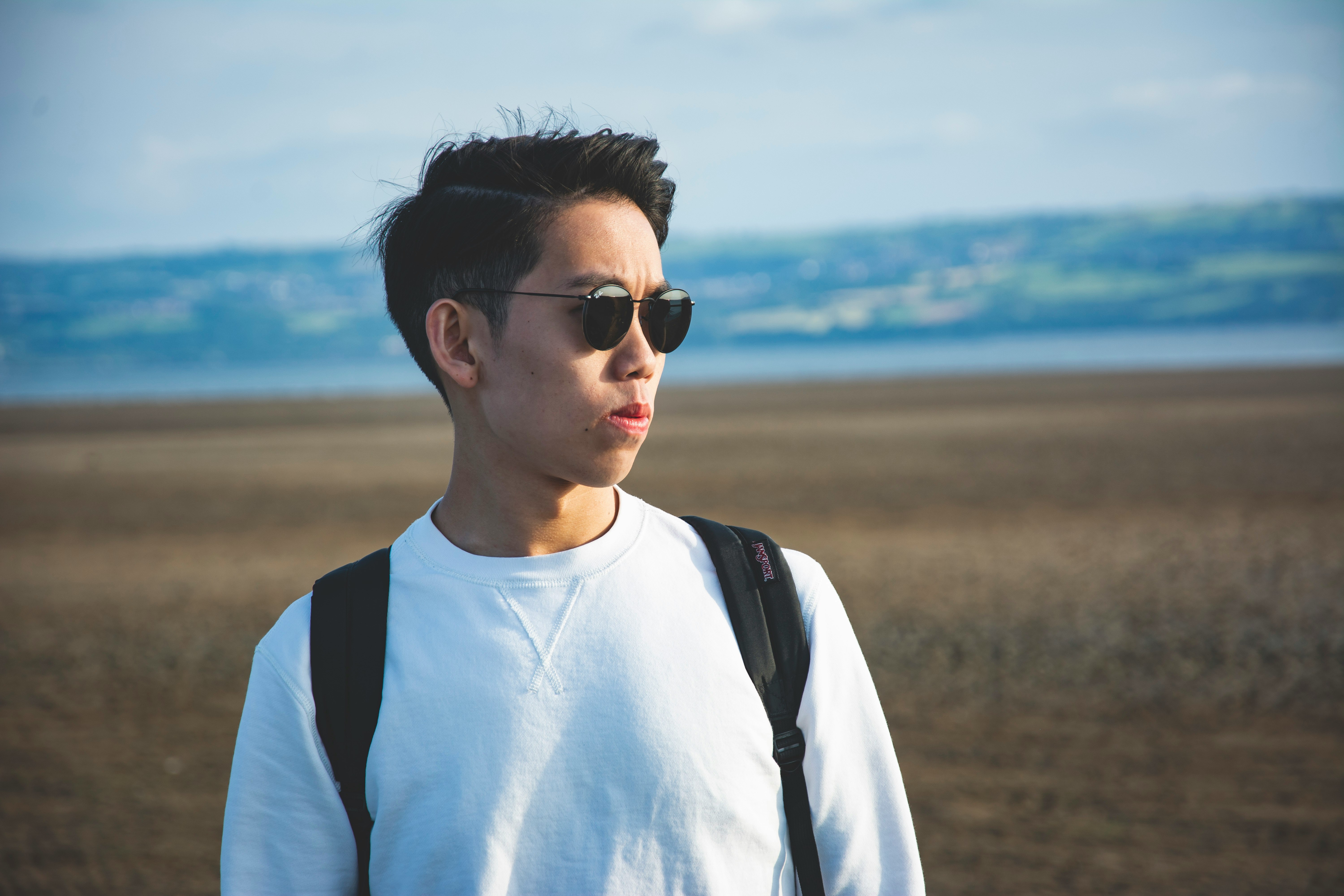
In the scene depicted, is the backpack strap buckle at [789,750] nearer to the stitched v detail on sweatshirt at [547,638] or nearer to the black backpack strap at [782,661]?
the black backpack strap at [782,661]

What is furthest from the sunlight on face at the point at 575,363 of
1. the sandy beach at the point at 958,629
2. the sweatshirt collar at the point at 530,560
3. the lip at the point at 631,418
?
the sandy beach at the point at 958,629

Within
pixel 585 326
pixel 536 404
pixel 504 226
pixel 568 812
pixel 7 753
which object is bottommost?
pixel 7 753

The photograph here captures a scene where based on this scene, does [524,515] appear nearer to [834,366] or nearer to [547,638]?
[547,638]

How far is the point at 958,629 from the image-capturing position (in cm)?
1041

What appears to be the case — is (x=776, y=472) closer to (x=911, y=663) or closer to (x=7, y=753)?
(x=911, y=663)

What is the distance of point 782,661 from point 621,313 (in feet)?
2.21

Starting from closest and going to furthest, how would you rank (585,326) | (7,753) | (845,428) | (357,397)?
(585,326) → (7,753) → (845,428) → (357,397)

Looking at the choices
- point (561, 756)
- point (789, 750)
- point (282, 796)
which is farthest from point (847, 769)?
point (282, 796)

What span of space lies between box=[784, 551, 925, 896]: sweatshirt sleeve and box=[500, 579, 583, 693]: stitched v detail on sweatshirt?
41 cm

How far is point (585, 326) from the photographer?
Answer: 1.82m

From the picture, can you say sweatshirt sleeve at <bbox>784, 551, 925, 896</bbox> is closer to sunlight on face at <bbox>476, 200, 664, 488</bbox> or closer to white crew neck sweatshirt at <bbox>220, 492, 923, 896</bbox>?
white crew neck sweatshirt at <bbox>220, 492, 923, 896</bbox>

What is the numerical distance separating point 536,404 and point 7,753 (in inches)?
322

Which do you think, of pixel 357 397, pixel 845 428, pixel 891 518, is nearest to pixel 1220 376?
pixel 845 428

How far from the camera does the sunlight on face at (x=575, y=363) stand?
183cm
